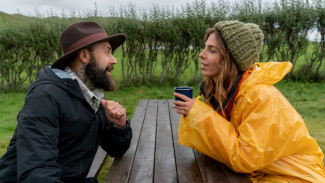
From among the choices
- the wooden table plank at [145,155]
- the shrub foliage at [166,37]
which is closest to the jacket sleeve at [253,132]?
the wooden table plank at [145,155]

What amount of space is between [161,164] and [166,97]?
18.1 feet

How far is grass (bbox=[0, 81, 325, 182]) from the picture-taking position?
203 inches

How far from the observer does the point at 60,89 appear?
1.63 m

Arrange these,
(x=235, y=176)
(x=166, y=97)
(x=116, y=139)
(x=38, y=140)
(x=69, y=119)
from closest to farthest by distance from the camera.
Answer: (x=38, y=140)
(x=69, y=119)
(x=235, y=176)
(x=116, y=139)
(x=166, y=97)

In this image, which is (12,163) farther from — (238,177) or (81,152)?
(238,177)

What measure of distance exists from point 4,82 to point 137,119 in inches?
301

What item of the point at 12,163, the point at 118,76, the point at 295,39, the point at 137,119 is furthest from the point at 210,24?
the point at 12,163

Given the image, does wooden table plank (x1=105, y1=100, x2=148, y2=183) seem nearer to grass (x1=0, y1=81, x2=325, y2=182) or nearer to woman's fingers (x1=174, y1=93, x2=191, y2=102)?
woman's fingers (x1=174, y1=93, x2=191, y2=102)

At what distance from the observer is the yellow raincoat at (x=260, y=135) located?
1.70m

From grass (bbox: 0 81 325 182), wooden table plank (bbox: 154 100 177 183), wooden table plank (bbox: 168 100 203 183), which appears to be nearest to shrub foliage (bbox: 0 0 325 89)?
grass (bbox: 0 81 325 182)

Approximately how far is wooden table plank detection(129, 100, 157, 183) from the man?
167 mm

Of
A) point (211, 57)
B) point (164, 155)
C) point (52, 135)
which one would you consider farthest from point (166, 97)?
point (52, 135)

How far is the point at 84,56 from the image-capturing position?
189 cm

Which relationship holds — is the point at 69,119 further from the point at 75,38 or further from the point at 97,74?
the point at 75,38
